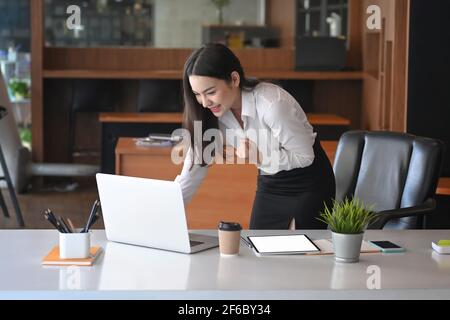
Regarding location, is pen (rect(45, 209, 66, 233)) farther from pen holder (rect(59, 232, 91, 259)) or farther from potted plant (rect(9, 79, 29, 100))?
potted plant (rect(9, 79, 29, 100))

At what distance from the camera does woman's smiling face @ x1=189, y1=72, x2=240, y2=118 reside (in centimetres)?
296

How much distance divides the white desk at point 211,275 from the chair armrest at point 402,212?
0.56 meters

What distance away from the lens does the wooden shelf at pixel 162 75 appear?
7.92 m

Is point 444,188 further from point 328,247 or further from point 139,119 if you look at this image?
point 139,119

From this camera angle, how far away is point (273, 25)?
10.6 meters

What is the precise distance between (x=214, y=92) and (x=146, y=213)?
23.9 inches

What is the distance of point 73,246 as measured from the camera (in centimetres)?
248

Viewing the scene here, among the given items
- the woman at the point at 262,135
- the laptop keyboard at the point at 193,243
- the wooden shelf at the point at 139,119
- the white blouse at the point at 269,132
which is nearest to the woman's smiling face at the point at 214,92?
the woman at the point at 262,135

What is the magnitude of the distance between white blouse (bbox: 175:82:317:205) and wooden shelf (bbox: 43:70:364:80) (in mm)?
4742

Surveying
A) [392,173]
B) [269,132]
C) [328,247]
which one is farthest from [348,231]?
[392,173]

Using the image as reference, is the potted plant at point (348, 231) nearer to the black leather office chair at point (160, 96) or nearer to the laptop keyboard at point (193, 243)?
the laptop keyboard at point (193, 243)

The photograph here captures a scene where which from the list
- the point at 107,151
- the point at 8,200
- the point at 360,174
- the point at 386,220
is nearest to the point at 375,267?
the point at 386,220
